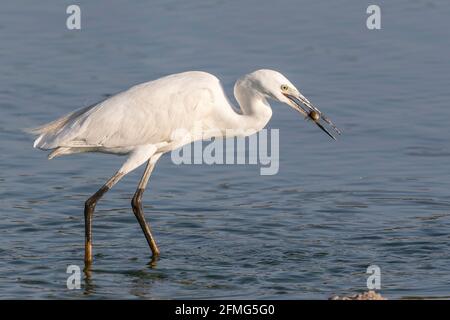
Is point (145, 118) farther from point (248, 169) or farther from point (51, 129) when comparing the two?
point (248, 169)

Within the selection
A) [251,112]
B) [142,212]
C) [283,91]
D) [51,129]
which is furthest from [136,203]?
[283,91]

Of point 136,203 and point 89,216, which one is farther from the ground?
point 136,203

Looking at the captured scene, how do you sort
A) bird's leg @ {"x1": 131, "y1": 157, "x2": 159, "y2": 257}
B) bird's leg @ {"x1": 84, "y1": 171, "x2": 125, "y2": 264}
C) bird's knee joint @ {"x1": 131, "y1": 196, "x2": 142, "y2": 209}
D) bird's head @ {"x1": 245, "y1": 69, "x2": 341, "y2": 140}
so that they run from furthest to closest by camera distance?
bird's knee joint @ {"x1": 131, "y1": 196, "x2": 142, "y2": 209} → bird's leg @ {"x1": 131, "y1": 157, "x2": 159, "y2": 257} → bird's leg @ {"x1": 84, "y1": 171, "x2": 125, "y2": 264} → bird's head @ {"x1": 245, "y1": 69, "x2": 341, "y2": 140}

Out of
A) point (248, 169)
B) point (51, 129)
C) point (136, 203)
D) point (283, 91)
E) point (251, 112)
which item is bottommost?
point (136, 203)

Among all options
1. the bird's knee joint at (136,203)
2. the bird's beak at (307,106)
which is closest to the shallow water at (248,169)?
the bird's knee joint at (136,203)

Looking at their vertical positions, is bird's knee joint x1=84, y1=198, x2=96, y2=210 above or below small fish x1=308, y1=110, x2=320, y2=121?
below

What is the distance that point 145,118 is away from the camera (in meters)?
12.9

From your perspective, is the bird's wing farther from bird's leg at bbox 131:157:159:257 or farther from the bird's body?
bird's leg at bbox 131:157:159:257

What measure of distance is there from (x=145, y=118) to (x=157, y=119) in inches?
4.8

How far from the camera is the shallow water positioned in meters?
12.5

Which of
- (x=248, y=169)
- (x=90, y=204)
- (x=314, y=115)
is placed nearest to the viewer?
(x=314, y=115)

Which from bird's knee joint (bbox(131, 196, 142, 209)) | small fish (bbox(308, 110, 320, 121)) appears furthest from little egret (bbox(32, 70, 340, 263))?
bird's knee joint (bbox(131, 196, 142, 209))

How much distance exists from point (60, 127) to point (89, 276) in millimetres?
1673

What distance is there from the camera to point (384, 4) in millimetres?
21688
